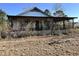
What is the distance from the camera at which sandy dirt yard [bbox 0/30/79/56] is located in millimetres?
8281

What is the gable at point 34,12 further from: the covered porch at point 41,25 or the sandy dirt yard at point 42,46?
the sandy dirt yard at point 42,46

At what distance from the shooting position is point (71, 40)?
8.41m

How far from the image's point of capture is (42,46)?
8359mm

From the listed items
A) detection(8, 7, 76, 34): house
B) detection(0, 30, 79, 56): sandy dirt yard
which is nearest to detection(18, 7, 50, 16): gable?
detection(8, 7, 76, 34): house

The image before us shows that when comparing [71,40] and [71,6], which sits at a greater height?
[71,6]

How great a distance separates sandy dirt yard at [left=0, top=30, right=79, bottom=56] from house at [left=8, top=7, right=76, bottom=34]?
18 centimetres

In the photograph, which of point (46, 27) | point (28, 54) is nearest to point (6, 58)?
point (28, 54)

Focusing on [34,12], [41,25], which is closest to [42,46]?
[41,25]

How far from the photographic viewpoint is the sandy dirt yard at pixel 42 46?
8.28m

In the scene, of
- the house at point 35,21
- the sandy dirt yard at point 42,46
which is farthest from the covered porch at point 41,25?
the sandy dirt yard at point 42,46

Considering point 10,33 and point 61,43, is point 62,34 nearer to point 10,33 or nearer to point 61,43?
point 61,43

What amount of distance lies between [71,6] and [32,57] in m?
1.28

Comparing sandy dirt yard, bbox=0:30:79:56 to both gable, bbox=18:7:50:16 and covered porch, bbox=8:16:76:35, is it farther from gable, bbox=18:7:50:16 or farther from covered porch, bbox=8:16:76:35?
gable, bbox=18:7:50:16

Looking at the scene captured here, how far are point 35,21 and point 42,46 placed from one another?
0.53 meters
